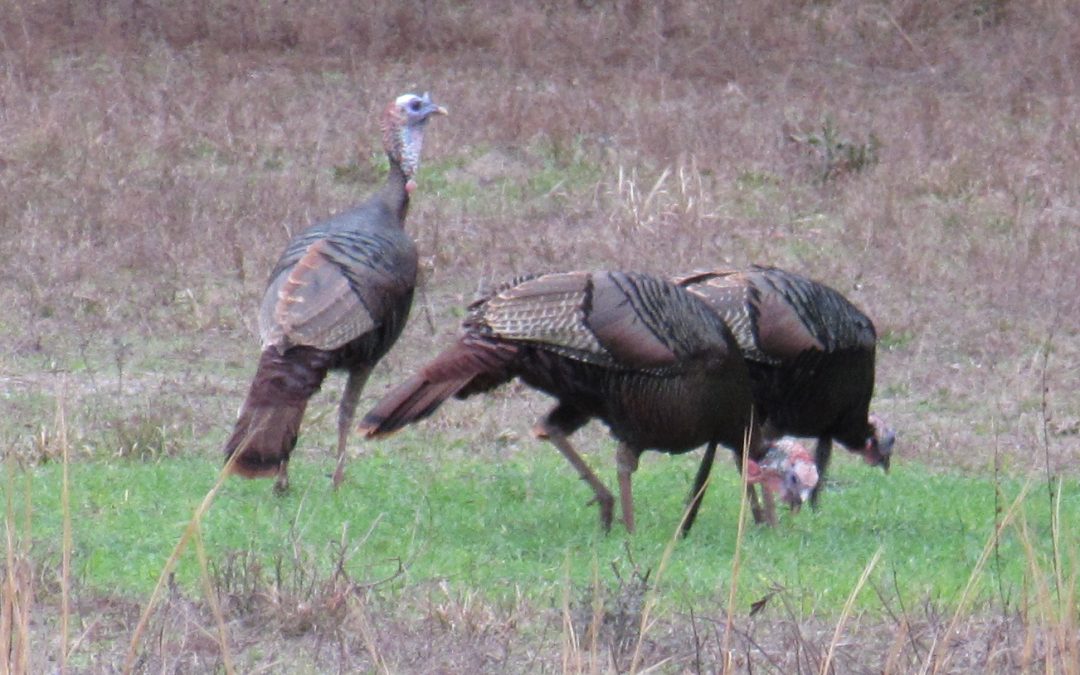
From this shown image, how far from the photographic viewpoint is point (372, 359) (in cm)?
680

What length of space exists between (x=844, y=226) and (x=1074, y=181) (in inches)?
84.8

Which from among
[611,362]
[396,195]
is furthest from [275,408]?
[396,195]

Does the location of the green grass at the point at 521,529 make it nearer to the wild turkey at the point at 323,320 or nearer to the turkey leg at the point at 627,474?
the turkey leg at the point at 627,474

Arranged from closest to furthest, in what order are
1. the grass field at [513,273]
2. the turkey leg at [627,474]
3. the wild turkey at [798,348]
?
the grass field at [513,273] < the turkey leg at [627,474] < the wild turkey at [798,348]

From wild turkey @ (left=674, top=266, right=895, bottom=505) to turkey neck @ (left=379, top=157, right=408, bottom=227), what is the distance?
55.8 inches

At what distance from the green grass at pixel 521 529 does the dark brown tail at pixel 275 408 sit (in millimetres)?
228

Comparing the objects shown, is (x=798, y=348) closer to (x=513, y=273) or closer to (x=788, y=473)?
(x=788, y=473)

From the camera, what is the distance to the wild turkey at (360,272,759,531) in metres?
5.70

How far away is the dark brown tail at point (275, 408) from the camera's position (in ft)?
19.1

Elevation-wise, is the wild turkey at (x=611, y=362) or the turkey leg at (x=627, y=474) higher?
the wild turkey at (x=611, y=362)

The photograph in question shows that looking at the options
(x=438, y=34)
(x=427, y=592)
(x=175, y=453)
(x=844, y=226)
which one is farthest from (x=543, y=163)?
(x=427, y=592)

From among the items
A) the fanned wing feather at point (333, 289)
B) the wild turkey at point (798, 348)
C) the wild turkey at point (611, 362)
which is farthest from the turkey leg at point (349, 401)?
→ the wild turkey at point (798, 348)

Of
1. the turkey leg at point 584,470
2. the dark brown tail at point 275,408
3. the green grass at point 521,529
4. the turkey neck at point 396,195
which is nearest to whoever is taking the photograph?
the green grass at point 521,529

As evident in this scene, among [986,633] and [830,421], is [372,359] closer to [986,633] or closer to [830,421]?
[830,421]
